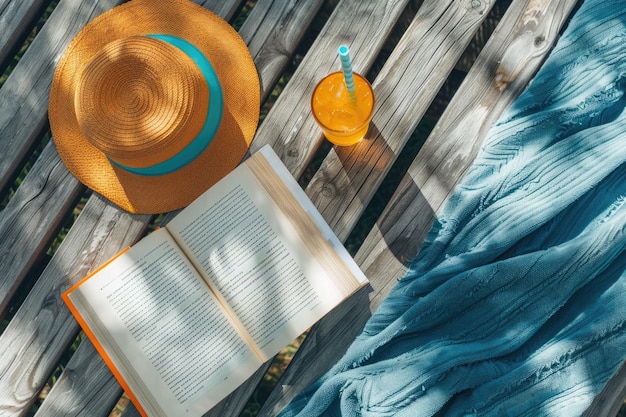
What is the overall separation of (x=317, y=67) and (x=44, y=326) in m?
0.77

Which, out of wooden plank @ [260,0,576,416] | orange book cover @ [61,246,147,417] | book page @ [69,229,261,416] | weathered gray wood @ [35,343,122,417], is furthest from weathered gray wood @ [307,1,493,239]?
weathered gray wood @ [35,343,122,417]

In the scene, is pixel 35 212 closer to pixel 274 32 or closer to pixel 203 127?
pixel 203 127

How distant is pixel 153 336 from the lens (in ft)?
4.05

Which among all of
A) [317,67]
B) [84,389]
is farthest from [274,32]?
[84,389]

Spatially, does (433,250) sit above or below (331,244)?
below

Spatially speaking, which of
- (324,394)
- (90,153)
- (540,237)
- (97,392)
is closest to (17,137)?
(90,153)

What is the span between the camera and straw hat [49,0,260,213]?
1.16 meters

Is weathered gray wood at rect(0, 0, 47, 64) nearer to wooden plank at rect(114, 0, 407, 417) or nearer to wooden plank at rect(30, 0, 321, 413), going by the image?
wooden plank at rect(30, 0, 321, 413)

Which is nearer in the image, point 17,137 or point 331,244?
point 331,244

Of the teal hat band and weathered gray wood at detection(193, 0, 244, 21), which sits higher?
weathered gray wood at detection(193, 0, 244, 21)

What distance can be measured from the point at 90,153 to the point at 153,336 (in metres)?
0.39

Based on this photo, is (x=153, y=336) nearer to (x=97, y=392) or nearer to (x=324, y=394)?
(x=97, y=392)

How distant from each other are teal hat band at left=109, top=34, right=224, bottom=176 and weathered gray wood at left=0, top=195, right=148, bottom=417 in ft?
0.39

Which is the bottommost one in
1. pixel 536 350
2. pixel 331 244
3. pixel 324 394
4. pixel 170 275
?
pixel 536 350
